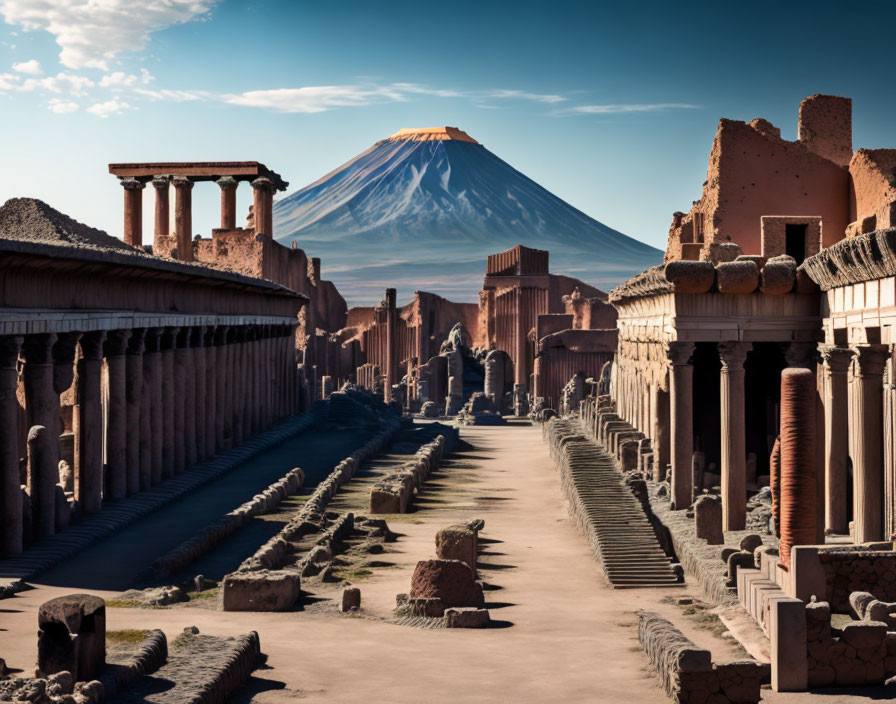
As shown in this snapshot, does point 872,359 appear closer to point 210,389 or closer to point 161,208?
point 210,389

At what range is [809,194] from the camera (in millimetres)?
38438

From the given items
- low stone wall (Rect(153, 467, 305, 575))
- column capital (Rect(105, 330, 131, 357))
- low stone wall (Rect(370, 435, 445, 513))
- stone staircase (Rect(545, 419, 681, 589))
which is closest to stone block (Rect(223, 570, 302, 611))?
low stone wall (Rect(153, 467, 305, 575))

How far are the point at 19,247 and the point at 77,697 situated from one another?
12.4 meters

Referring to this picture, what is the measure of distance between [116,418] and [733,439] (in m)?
15.0

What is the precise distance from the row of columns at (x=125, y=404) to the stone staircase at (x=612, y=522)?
10.8 meters

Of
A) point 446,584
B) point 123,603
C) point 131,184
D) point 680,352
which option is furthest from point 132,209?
point 446,584

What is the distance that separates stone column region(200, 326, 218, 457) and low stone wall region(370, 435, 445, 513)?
257 inches

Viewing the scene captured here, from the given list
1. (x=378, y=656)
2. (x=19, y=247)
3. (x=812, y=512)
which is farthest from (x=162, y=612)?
(x=812, y=512)

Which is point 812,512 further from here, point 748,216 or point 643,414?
point 643,414

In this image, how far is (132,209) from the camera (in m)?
64.0

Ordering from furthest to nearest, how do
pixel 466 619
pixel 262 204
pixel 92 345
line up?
pixel 262 204 → pixel 92 345 → pixel 466 619

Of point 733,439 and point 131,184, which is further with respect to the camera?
point 131,184

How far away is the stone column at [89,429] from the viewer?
3089 cm

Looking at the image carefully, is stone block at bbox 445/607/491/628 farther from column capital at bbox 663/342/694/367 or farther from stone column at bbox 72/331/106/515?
stone column at bbox 72/331/106/515
